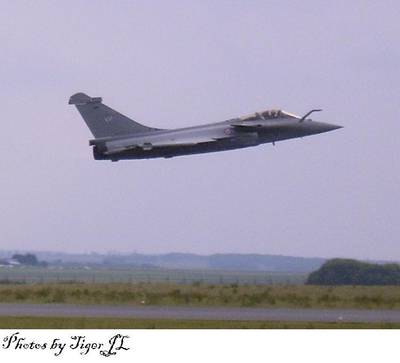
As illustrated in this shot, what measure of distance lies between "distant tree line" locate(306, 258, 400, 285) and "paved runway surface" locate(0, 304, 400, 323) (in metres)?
48.0

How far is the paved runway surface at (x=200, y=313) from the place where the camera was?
42.9 meters

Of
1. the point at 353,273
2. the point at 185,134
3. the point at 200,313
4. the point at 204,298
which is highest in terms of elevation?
the point at 185,134

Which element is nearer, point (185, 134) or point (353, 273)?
point (185, 134)

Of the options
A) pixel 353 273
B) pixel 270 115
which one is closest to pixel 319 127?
pixel 270 115

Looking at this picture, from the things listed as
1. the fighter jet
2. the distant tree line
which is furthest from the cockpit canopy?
the distant tree line

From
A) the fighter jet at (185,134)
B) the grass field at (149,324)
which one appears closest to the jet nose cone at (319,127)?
the fighter jet at (185,134)

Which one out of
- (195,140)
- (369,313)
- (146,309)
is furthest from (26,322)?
(195,140)

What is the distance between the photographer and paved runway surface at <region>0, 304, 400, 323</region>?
42875 millimetres

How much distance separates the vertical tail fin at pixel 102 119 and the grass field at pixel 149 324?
15.7m

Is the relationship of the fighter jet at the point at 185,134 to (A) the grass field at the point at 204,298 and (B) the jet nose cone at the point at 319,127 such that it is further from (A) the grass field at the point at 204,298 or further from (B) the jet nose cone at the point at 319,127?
(A) the grass field at the point at 204,298

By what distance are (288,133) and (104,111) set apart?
856 cm

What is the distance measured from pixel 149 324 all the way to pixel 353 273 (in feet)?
202

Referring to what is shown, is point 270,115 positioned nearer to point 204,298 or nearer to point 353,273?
point 204,298

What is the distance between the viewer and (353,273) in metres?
99.7
